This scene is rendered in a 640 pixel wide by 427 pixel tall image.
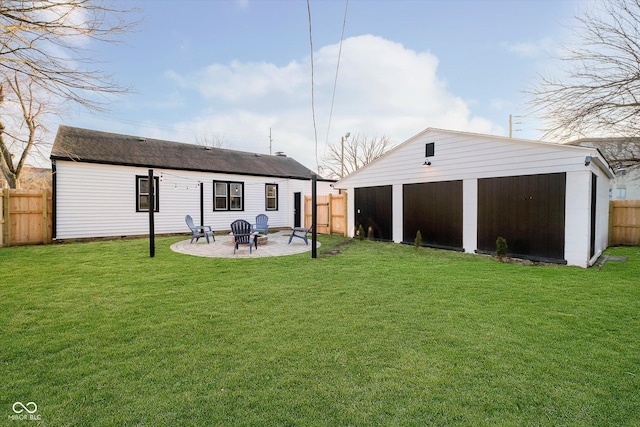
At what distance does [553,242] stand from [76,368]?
29.5 feet

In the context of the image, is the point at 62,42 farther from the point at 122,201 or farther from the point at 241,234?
the point at 122,201

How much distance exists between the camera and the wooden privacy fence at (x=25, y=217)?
9175 mm

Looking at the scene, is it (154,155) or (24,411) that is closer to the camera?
(24,411)

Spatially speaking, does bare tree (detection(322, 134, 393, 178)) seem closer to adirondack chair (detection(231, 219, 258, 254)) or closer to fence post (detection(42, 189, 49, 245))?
adirondack chair (detection(231, 219, 258, 254))

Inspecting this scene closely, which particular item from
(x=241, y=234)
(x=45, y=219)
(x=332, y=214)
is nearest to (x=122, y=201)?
(x=45, y=219)

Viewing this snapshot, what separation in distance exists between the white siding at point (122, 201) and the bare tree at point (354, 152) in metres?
17.0

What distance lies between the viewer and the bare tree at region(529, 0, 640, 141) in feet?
26.8

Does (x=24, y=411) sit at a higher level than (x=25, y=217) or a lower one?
lower

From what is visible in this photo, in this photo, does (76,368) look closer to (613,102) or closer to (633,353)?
(633,353)

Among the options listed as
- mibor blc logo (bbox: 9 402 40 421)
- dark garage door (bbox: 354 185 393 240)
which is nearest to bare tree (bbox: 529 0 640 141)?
dark garage door (bbox: 354 185 393 240)

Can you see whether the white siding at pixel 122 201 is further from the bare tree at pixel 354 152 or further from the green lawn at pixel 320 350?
the bare tree at pixel 354 152

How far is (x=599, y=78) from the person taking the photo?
8453 millimetres

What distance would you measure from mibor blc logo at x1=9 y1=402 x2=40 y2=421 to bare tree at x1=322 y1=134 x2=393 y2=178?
95.4 feet

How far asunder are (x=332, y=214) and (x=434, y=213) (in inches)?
197
